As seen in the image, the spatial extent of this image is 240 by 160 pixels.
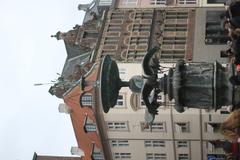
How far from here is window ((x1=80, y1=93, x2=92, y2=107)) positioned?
52000 mm

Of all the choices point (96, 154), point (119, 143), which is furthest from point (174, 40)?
point (96, 154)

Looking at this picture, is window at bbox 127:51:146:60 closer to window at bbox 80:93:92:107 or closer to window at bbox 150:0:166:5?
window at bbox 80:93:92:107

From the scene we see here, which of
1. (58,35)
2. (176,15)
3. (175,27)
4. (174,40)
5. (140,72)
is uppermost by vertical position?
(176,15)

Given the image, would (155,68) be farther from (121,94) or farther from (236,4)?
(121,94)

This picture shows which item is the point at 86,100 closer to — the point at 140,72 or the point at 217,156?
the point at 140,72

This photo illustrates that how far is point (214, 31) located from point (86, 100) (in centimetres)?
1102

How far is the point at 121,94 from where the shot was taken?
50594 mm

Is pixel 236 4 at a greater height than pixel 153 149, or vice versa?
pixel 236 4

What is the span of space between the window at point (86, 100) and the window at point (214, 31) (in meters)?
9.66

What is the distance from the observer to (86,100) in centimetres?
5222

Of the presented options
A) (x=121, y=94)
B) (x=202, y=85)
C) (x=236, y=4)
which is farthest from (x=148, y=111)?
(x=121, y=94)

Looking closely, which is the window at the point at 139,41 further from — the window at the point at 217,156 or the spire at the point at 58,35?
the window at the point at 217,156

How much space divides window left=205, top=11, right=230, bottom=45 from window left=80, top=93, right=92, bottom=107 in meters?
9.66

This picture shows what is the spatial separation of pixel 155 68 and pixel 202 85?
5.48ft
